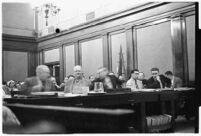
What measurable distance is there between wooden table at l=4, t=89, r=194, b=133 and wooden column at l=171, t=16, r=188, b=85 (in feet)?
0.76

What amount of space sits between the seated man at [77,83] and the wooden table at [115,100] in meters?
0.38

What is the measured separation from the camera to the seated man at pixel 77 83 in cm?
287

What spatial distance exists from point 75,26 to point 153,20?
3.39 feet

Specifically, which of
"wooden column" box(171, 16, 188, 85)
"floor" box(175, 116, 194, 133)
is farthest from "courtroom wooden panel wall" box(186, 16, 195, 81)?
"floor" box(175, 116, 194, 133)

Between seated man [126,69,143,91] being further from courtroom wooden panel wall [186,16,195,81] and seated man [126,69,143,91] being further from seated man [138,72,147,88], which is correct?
courtroom wooden panel wall [186,16,195,81]

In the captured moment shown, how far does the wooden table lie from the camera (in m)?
2.32

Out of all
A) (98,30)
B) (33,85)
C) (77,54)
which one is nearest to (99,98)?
(33,85)

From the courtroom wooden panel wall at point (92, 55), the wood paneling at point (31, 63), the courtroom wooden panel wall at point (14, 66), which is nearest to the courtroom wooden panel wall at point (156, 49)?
the courtroom wooden panel wall at point (92, 55)

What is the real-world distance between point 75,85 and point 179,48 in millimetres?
1341

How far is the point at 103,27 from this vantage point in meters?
3.28

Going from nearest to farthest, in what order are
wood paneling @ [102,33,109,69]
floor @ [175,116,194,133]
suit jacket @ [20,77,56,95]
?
1. suit jacket @ [20,77,56,95]
2. floor @ [175,116,194,133]
3. wood paneling @ [102,33,109,69]

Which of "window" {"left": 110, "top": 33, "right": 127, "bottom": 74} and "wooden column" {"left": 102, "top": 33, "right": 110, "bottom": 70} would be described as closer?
"wooden column" {"left": 102, "top": 33, "right": 110, "bottom": 70}

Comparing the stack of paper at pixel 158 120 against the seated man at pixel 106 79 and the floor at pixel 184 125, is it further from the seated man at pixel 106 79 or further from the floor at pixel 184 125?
the seated man at pixel 106 79

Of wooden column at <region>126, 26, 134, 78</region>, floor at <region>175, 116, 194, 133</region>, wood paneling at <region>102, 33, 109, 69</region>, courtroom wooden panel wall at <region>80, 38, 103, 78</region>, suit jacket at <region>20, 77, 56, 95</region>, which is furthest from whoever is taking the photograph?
wooden column at <region>126, 26, 134, 78</region>
